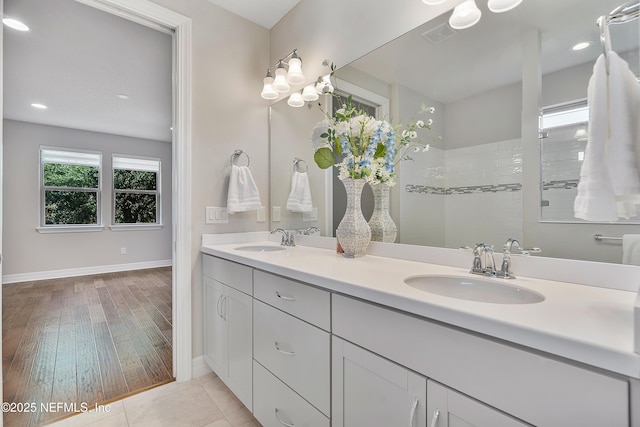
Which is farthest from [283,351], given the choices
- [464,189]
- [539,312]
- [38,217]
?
[38,217]

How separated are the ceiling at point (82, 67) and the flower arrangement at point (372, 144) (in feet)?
6.57

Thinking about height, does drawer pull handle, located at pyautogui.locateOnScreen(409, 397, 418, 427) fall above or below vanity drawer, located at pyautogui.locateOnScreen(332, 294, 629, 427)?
below

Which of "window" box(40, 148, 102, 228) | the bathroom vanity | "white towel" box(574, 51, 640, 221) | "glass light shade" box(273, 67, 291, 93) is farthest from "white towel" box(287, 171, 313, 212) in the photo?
"window" box(40, 148, 102, 228)

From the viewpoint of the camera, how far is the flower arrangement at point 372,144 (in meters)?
1.38

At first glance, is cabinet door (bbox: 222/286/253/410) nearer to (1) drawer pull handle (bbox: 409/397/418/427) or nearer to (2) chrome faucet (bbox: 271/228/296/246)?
(2) chrome faucet (bbox: 271/228/296/246)

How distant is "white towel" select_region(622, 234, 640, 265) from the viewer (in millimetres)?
827

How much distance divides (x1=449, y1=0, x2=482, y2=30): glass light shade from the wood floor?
2.54 m

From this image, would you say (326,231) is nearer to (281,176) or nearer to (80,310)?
(281,176)

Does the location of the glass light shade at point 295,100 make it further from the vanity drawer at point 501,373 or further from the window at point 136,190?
the window at point 136,190

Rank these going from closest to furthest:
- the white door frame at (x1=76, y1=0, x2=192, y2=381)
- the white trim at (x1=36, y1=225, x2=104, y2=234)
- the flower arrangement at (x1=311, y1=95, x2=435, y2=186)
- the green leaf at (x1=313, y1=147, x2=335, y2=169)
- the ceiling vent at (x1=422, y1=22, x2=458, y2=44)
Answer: the ceiling vent at (x1=422, y1=22, x2=458, y2=44)
the flower arrangement at (x1=311, y1=95, x2=435, y2=186)
the green leaf at (x1=313, y1=147, x2=335, y2=169)
the white door frame at (x1=76, y1=0, x2=192, y2=381)
the white trim at (x1=36, y1=225, x2=104, y2=234)

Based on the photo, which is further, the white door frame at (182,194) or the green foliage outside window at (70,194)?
the green foliage outside window at (70,194)

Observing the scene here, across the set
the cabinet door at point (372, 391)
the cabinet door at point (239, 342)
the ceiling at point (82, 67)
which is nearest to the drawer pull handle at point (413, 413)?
the cabinet door at point (372, 391)

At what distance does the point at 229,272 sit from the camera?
1.60 m

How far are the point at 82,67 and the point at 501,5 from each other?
3.62 metres
